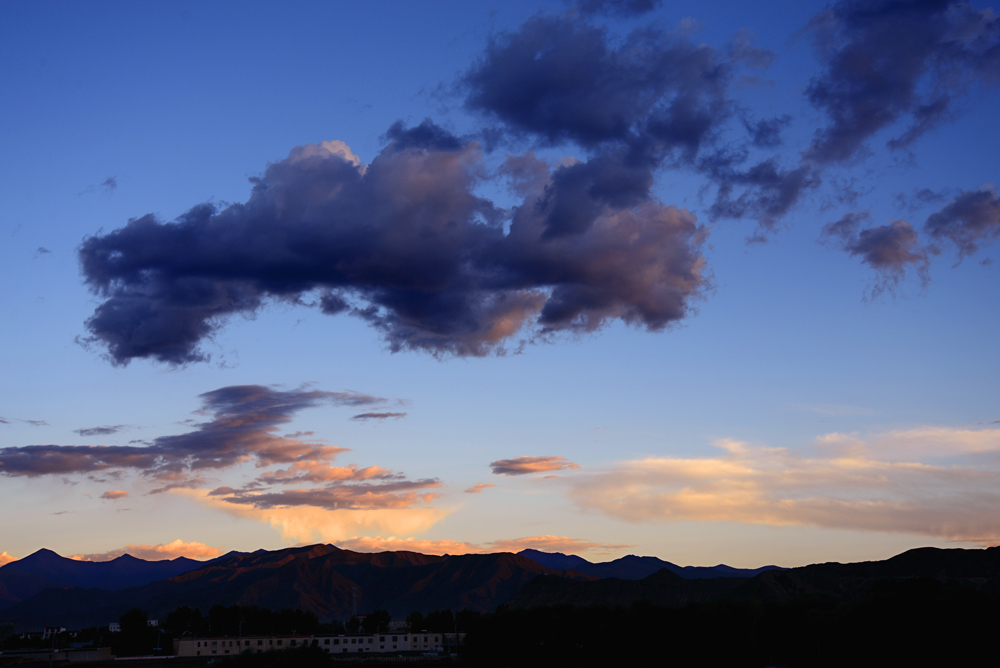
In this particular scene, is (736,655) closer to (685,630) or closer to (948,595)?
(685,630)

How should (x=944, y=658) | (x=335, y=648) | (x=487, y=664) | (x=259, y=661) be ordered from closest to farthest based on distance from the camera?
(x=944, y=658), (x=259, y=661), (x=487, y=664), (x=335, y=648)

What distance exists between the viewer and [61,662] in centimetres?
17388

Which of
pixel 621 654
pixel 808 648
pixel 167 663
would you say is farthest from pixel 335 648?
pixel 808 648

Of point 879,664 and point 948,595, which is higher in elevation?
point 948,595

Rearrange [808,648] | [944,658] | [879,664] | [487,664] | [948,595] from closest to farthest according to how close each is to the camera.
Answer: [944,658] → [879,664] → [948,595] → [808,648] → [487,664]

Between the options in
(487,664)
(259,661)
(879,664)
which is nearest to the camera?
(879,664)

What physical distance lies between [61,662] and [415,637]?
72898 millimetres

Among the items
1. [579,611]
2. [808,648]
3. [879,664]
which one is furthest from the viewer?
[579,611]

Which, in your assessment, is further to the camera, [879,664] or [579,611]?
[579,611]

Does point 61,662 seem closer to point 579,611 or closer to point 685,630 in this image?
point 579,611

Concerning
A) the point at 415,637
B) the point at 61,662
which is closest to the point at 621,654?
the point at 415,637

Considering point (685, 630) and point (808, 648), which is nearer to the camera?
point (808, 648)

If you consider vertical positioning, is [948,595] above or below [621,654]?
above

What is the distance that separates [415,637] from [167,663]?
5328cm
